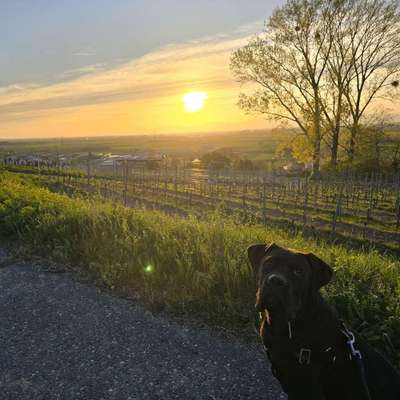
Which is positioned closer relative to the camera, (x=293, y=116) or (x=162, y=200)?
(x=162, y=200)

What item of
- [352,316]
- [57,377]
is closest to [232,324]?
[352,316]

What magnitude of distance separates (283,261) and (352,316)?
261cm

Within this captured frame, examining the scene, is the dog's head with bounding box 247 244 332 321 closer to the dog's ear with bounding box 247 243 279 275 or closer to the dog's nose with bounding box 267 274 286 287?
the dog's nose with bounding box 267 274 286 287

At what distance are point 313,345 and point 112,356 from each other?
Answer: 2.55 meters

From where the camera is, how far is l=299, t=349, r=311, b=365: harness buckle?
2.59m

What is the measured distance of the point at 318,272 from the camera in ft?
8.88

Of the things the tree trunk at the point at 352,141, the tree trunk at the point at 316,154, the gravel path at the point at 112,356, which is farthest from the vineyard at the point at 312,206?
the gravel path at the point at 112,356

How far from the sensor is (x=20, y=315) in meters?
5.38

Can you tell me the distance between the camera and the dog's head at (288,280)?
2.50m

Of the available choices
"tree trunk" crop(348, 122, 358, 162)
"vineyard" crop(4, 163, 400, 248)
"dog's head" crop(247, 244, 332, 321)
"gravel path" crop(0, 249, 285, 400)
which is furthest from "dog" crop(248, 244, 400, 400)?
"tree trunk" crop(348, 122, 358, 162)

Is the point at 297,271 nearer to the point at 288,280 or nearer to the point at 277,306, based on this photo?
the point at 288,280

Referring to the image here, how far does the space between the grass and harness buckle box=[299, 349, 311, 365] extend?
83.2 inches

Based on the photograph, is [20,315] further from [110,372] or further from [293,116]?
[293,116]

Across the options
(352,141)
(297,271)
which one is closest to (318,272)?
(297,271)
